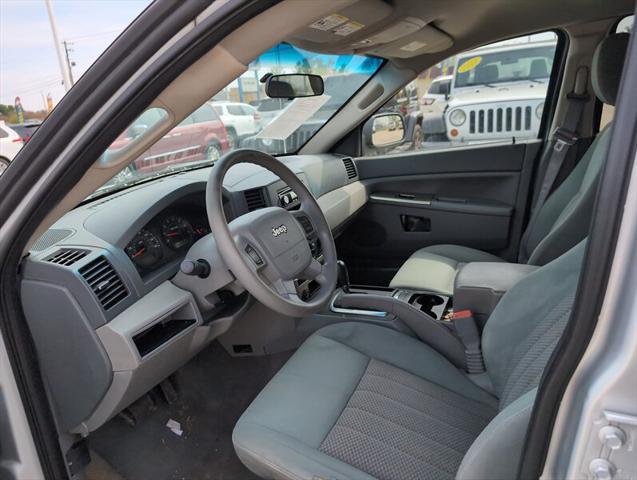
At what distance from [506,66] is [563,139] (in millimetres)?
902

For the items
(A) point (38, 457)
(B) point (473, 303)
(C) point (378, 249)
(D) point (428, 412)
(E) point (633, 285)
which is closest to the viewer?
(E) point (633, 285)

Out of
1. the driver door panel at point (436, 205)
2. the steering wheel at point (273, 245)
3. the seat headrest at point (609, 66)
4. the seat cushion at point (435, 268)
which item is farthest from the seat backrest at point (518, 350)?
the driver door panel at point (436, 205)

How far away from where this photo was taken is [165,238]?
1.81 meters

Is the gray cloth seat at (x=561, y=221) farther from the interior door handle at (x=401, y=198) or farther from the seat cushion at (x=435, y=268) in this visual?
the interior door handle at (x=401, y=198)

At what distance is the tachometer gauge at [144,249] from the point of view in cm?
164

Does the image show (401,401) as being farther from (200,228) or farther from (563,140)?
(563,140)

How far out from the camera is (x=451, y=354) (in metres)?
1.76

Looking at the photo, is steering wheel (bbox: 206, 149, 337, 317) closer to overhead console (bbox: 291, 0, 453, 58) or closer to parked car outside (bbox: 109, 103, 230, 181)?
parked car outside (bbox: 109, 103, 230, 181)

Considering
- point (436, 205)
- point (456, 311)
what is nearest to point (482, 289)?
point (456, 311)

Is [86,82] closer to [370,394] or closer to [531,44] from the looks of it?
[370,394]

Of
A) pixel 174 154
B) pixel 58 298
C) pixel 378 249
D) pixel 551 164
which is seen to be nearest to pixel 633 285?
pixel 58 298

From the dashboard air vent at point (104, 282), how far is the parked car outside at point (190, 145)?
37cm

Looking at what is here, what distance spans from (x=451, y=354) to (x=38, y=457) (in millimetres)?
1300

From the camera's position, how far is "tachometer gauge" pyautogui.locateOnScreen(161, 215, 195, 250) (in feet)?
6.00
